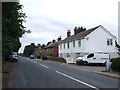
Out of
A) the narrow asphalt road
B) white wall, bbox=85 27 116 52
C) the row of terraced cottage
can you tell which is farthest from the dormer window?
the narrow asphalt road

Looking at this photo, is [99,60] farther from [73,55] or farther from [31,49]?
[31,49]

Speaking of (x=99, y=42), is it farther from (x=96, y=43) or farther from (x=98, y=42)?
(x=96, y=43)

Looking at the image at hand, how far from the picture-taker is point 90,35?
4612 cm

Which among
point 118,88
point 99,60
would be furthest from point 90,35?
point 118,88

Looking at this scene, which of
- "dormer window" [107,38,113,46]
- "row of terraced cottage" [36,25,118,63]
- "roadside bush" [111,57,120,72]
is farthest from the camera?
"dormer window" [107,38,113,46]

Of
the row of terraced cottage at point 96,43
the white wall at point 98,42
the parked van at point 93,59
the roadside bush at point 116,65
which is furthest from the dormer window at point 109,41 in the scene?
the roadside bush at point 116,65

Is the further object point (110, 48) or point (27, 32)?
point (110, 48)

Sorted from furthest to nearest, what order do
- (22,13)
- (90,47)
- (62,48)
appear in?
(62,48), (90,47), (22,13)

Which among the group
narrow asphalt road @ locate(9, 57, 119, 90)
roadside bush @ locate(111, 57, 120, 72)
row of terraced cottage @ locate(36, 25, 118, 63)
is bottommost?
narrow asphalt road @ locate(9, 57, 119, 90)

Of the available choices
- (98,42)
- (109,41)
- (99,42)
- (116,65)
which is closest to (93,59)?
(98,42)

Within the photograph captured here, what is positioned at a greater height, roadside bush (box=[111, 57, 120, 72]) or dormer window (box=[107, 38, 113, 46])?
dormer window (box=[107, 38, 113, 46])

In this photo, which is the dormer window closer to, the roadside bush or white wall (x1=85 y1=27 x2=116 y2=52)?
white wall (x1=85 y1=27 x2=116 y2=52)

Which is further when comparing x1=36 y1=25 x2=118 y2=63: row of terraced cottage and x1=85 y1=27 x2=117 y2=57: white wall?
x1=85 y1=27 x2=117 y2=57: white wall

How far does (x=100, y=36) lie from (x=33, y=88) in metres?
37.8
